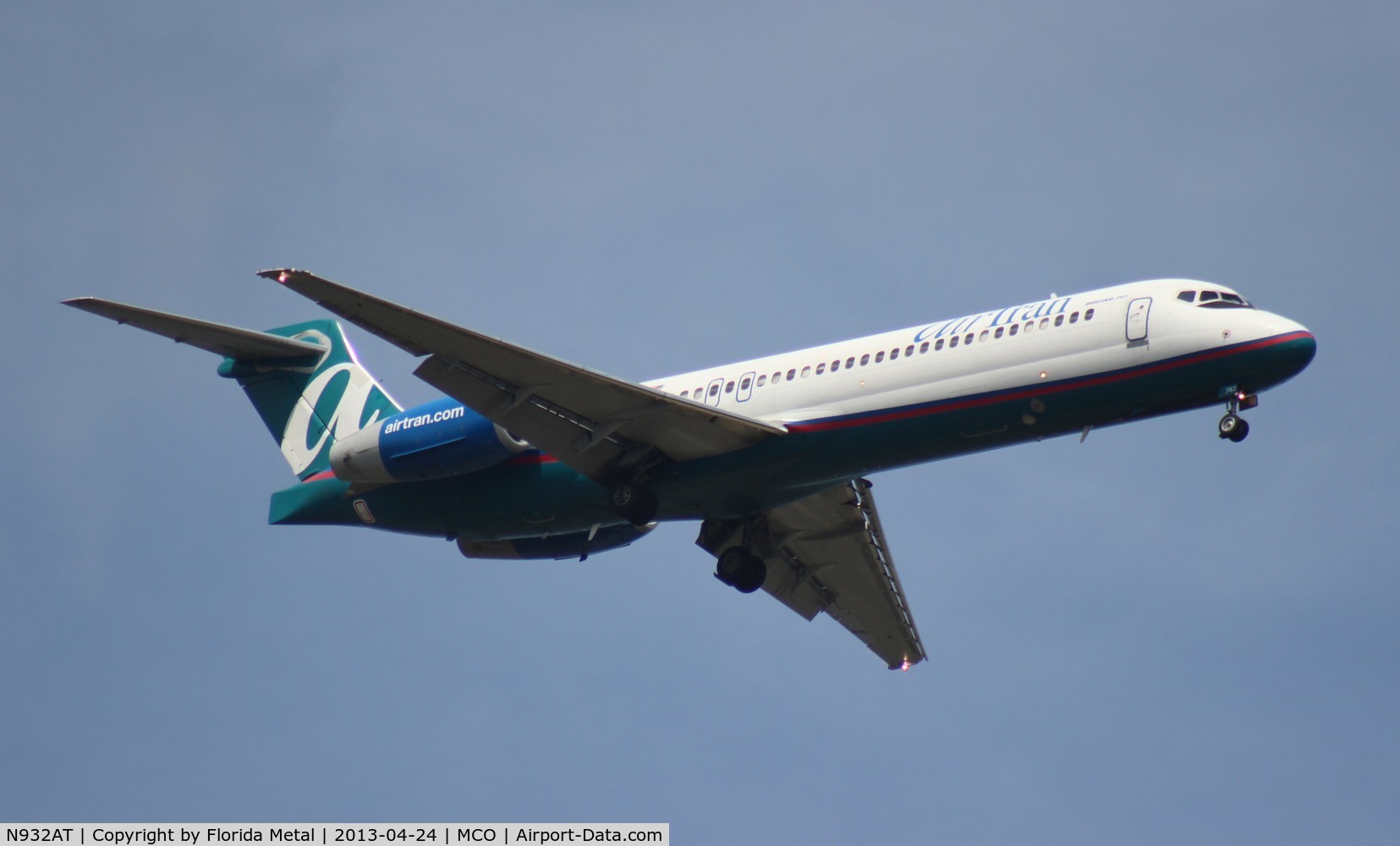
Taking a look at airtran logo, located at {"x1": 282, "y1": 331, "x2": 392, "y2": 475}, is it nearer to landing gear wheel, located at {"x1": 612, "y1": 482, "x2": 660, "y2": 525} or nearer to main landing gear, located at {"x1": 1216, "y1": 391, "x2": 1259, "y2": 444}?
landing gear wheel, located at {"x1": 612, "y1": 482, "x2": 660, "y2": 525}

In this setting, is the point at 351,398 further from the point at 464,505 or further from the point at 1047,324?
the point at 1047,324

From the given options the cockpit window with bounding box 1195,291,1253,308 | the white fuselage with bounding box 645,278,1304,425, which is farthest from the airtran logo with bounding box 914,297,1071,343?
the cockpit window with bounding box 1195,291,1253,308

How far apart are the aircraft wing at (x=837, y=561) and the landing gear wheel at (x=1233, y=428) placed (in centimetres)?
689

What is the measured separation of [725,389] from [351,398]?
767 cm

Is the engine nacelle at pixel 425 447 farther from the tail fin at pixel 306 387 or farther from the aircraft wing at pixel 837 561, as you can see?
the aircraft wing at pixel 837 561

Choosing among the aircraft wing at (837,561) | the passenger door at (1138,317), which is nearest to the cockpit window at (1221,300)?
the passenger door at (1138,317)

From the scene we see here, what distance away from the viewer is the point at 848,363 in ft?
81.6

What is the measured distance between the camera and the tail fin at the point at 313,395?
97.4ft

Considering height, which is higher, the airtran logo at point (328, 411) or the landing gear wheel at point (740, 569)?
the airtran logo at point (328, 411)

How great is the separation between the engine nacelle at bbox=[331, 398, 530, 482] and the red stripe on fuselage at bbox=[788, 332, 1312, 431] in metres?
5.13

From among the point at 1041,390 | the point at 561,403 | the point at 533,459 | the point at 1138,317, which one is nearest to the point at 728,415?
the point at 561,403

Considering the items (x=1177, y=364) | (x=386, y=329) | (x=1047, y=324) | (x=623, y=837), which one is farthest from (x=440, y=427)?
(x=1177, y=364)

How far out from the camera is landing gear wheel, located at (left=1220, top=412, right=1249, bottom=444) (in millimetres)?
22891

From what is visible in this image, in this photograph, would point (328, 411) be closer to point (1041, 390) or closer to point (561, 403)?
point (561, 403)
